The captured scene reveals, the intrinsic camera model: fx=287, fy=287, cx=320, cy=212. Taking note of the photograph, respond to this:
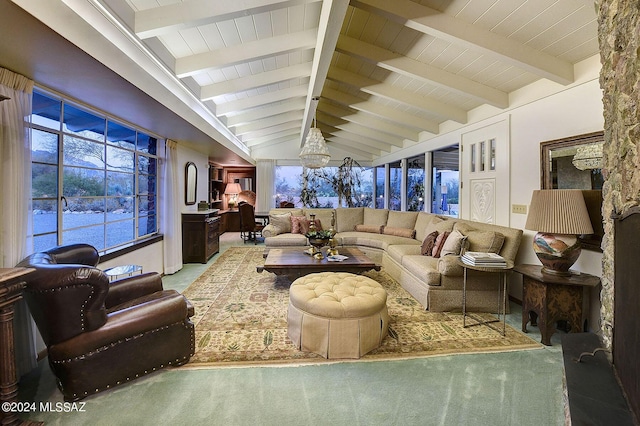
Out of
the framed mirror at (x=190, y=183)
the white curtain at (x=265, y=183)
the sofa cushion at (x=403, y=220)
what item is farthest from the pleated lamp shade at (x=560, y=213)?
the white curtain at (x=265, y=183)

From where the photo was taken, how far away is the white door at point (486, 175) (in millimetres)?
3602

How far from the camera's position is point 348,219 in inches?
242

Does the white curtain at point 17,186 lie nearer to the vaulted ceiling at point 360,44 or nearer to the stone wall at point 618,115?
the vaulted ceiling at point 360,44

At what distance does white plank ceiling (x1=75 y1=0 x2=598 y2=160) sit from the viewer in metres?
2.22

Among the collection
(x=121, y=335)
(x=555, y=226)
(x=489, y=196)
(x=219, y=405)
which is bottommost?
(x=219, y=405)

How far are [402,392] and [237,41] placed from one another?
133 inches

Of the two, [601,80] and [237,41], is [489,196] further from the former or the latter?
[237,41]

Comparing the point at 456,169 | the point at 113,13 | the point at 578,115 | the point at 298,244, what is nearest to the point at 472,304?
the point at 578,115

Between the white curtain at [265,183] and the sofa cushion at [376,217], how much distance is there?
3.94 metres

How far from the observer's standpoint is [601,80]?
5.64 feet

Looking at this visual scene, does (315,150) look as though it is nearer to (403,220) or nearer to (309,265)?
(309,265)

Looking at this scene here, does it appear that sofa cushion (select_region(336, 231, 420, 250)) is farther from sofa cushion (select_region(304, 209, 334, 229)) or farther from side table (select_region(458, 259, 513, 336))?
side table (select_region(458, 259, 513, 336))

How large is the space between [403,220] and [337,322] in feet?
12.3

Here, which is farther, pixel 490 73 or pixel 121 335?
pixel 490 73
